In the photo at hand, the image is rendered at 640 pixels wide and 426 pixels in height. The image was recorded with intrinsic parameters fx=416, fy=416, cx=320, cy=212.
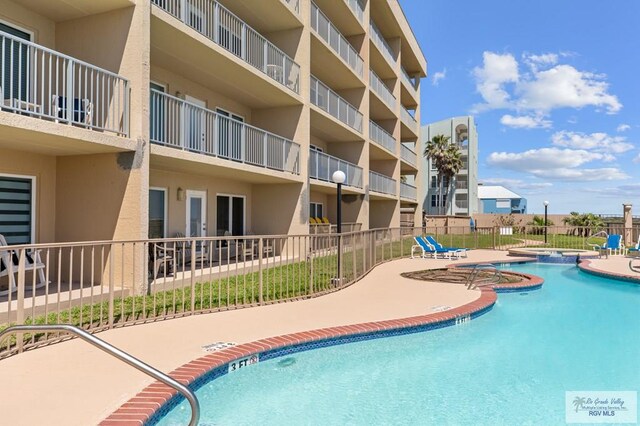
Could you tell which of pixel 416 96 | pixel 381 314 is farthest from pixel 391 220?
pixel 381 314

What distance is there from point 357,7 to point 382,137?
7.54 metres

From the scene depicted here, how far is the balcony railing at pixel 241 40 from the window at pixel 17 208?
18.4 feet

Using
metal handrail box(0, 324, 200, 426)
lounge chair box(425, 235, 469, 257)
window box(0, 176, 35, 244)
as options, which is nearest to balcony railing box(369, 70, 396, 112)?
lounge chair box(425, 235, 469, 257)

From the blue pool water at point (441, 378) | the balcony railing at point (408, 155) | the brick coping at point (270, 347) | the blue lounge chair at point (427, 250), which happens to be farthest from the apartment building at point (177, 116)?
the balcony railing at point (408, 155)

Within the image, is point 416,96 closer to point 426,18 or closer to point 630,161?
point 426,18

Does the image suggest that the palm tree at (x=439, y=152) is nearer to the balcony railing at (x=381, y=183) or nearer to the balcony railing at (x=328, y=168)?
the balcony railing at (x=381, y=183)

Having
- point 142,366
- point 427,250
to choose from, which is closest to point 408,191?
point 427,250

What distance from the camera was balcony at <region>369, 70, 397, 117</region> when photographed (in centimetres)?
2362

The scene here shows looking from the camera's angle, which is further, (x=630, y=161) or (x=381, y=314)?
(x=630, y=161)

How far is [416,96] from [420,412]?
3161cm

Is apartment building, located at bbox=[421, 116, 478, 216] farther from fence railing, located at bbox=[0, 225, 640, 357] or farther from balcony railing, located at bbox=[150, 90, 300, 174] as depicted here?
fence railing, located at bbox=[0, 225, 640, 357]

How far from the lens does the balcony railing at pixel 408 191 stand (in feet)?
96.0

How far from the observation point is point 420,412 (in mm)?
4602

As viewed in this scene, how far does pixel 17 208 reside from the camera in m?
9.04
